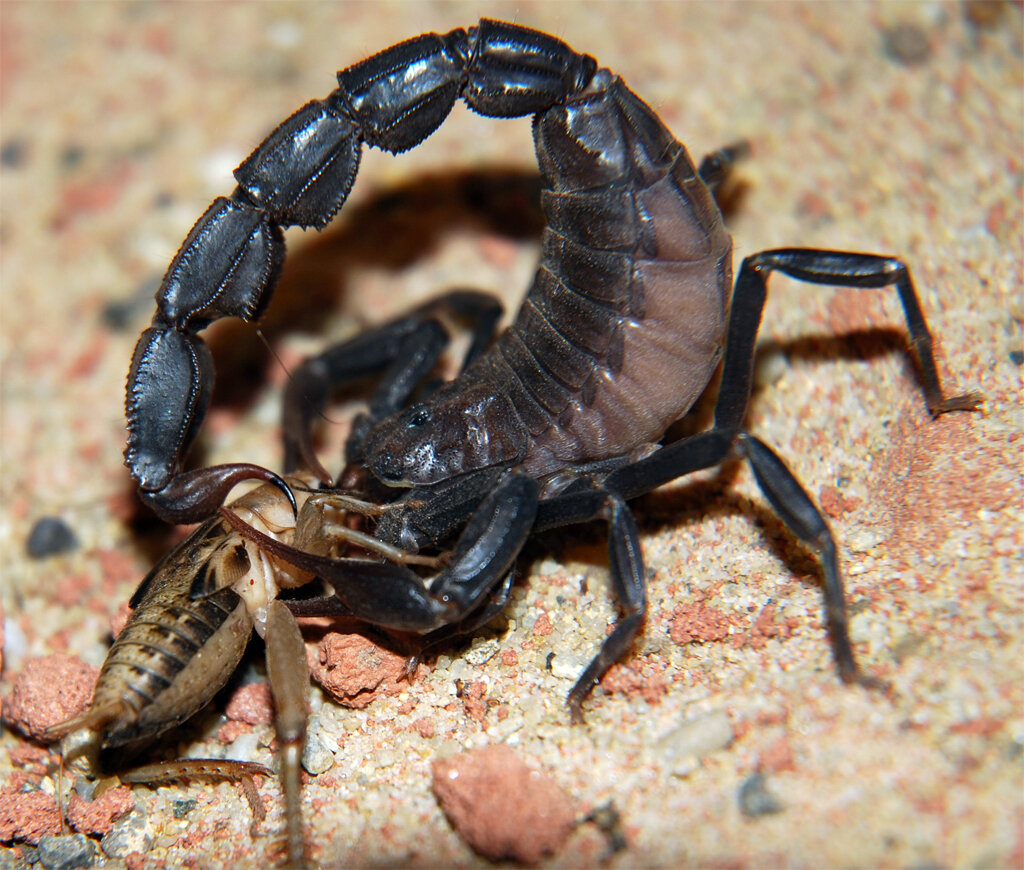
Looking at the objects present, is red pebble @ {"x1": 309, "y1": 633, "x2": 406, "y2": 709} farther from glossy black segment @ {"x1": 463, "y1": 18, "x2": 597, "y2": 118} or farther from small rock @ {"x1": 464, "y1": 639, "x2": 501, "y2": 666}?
glossy black segment @ {"x1": 463, "y1": 18, "x2": 597, "y2": 118}

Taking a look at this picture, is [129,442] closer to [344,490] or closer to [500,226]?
[344,490]

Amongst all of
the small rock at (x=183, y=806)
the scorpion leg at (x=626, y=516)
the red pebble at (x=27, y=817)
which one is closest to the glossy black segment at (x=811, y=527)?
the scorpion leg at (x=626, y=516)

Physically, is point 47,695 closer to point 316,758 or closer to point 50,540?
point 50,540

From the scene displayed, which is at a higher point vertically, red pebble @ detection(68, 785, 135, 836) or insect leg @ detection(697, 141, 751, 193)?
insect leg @ detection(697, 141, 751, 193)

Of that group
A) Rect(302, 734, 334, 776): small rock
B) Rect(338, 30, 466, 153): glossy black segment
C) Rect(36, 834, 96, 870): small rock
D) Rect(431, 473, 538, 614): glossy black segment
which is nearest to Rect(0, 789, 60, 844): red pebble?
Rect(36, 834, 96, 870): small rock

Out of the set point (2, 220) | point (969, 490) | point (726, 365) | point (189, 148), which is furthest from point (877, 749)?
point (2, 220)

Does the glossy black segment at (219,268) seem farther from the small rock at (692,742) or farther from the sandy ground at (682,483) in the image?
the small rock at (692,742)
